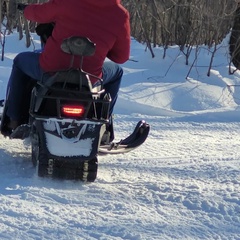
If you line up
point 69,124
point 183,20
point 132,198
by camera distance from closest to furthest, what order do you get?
point 132,198
point 69,124
point 183,20

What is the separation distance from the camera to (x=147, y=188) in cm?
413

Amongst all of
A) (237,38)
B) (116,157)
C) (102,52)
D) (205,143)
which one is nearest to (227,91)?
(237,38)

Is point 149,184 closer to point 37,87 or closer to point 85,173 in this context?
point 85,173

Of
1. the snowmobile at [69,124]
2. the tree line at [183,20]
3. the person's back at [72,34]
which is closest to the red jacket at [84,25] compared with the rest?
the person's back at [72,34]

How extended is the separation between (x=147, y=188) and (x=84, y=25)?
112cm

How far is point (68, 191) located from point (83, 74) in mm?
734

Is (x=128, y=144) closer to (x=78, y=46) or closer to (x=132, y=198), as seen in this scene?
(x=132, y=198)

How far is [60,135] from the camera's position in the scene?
13.4ft

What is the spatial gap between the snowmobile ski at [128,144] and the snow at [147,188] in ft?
0.53

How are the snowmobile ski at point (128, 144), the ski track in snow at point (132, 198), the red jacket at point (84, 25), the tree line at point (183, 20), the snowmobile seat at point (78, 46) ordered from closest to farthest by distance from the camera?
the ski track in snow at point (132, 198) < the snowmobile seat at point (78, 46) < the red jacket at point (84, 25) < the snowmobile ski at point (128, 144) < the tree line at point (183, 20)

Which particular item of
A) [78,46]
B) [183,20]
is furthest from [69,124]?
[183,20]

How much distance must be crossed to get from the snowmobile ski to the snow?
0.53 ft

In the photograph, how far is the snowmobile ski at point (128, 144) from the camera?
4.46 m

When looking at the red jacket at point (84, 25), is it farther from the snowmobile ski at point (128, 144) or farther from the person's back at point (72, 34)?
the snowmobile ski at point (128, 144)
